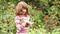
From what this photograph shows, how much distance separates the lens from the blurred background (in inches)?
388

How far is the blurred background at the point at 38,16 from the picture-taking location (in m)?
9.87

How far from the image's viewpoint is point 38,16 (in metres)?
11.4

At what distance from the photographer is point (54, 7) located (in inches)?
473

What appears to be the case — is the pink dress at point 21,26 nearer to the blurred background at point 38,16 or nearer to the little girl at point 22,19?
the little girl at point 22,19

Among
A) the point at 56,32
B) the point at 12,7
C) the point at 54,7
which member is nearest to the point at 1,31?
the point at 56,32

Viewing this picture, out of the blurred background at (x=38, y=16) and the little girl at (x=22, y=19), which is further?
the blurred background at (x=38, y=16)

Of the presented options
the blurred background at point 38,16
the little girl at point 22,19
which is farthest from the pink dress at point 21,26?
the blurred background at point 38,16

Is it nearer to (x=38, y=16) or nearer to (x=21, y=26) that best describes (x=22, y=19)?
(x=21, y=26)

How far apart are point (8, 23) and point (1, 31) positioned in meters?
0.95

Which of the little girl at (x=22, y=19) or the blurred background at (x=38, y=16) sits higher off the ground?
the little girl at (x=22, y=19)

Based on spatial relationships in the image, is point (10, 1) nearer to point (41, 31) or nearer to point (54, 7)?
point (54, 7)

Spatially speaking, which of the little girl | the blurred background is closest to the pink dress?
the little girl

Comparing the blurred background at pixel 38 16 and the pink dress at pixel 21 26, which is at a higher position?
the pink dress at pixel 21 26

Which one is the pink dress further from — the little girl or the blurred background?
the blurred background
